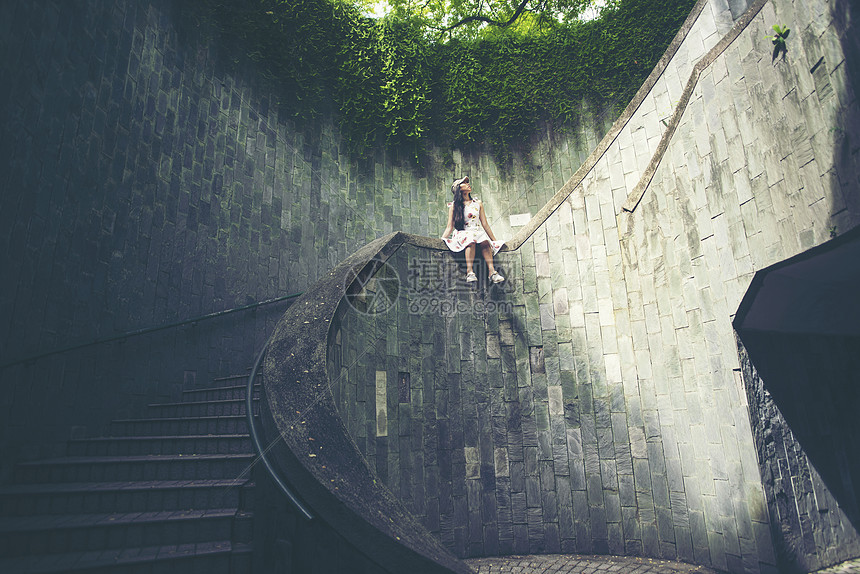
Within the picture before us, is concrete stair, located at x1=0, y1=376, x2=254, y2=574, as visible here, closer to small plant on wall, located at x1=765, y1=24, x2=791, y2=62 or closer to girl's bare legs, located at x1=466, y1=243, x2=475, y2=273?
girl's bare legs, located at x1=466, y1=243, x2=475, y2=273

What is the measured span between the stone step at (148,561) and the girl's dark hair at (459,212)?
473 cm

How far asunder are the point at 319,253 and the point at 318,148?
7.22ft

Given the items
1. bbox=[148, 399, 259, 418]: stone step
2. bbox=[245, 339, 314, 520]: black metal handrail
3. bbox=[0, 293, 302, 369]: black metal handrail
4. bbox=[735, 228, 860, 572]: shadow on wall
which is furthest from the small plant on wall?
bbox=[0, 293, 302, 369]: black metal handrail

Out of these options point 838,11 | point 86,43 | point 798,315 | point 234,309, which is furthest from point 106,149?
point 798,315

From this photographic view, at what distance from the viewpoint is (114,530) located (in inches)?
135

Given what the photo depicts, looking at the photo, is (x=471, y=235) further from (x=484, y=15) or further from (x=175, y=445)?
(x=484, y=15)

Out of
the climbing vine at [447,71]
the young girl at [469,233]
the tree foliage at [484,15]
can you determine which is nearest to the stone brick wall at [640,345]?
the young girl at [469,233]

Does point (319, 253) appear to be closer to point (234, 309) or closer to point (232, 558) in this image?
point (234, 309)

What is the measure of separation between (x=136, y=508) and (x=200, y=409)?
2019 mm

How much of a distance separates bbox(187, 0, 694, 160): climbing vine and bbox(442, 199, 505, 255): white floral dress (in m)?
4.70

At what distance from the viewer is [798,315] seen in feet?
16.3

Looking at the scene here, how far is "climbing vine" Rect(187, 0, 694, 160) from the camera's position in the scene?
9.84 m

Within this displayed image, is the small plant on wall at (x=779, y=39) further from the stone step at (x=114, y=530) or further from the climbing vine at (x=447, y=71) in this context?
the climbing vine at (x=447, y=71)

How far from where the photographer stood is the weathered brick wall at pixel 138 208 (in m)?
4.88
